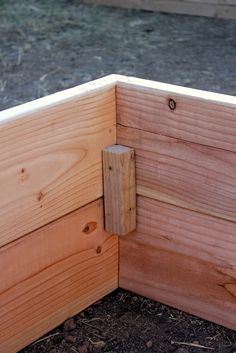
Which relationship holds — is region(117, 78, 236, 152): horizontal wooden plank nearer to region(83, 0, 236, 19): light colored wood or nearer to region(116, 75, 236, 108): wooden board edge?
region(116, 75, 236, 108): wooden board edge

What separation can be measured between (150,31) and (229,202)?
3367 millimetres

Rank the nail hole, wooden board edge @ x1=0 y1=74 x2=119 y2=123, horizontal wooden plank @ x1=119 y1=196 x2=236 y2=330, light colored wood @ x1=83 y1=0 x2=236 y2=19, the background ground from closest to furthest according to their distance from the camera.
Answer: wooden board edge @ x1=0 y1=74 x2=119 y2=123 < the nail hole < horizontal wooden plank @ x1=119 y1=196 x2=236 y2=330 < the background ground < light colored wood @ x1=83 y1=0 x2=236 y2=19

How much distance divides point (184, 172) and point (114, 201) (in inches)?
8.8

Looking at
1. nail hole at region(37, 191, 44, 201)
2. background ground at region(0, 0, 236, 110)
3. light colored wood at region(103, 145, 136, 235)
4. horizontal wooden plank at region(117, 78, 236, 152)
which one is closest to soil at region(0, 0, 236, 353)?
background ground at region(0, 0, 236, 110)

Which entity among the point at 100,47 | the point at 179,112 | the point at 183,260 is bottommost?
the point at 100,47

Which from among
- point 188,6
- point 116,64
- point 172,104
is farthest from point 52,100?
point 188,6

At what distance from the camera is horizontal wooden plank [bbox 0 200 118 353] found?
1.75 m

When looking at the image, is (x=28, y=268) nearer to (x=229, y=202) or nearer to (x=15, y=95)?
(x=229, y=202)

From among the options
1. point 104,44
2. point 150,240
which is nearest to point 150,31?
point 104,44

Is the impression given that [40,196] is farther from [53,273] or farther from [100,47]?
[100,47]

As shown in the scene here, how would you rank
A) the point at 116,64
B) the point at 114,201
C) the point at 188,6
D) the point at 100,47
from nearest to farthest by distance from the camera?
the point at 114,201 → the point at 116,64 → the point at 100,47 → the point at 188,6

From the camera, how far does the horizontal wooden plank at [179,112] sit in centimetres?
171

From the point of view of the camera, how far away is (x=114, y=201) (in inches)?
76.9

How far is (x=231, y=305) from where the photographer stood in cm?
188
